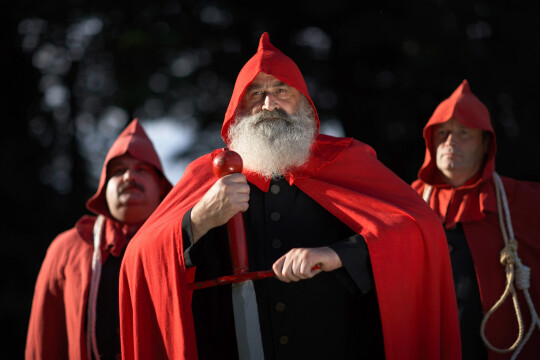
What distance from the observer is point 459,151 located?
5.20m

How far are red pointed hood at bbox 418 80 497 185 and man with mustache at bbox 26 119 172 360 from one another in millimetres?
2280

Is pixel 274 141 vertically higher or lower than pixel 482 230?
higher

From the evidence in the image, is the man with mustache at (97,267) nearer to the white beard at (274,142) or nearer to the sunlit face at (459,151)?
the white beard at (274,142)

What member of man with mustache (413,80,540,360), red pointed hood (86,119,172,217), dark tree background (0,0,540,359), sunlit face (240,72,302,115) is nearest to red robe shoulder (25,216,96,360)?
red pointed hood (86,119,172,217)

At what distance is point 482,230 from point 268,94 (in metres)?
2.20

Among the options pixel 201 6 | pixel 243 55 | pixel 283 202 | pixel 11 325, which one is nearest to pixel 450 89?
pixel 243 55

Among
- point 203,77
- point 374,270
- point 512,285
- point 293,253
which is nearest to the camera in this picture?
point 293,253

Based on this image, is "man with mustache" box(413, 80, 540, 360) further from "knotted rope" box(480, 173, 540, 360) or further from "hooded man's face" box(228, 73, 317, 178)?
"hooded man's face" box(228, 73, 317, 178)

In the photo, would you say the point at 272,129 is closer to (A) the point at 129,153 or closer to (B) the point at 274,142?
(B) the point at 274,142

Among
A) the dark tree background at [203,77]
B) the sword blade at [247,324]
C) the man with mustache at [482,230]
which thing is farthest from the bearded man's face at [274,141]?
the dark tree background at [203,77]

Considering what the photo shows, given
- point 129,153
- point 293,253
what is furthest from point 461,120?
point 293,253

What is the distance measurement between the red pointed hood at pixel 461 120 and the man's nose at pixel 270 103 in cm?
217

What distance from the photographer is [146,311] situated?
3316 mm

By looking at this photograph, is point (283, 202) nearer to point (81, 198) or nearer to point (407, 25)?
point (407, 25)
